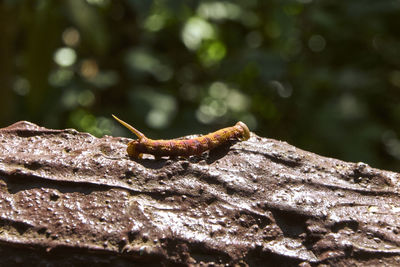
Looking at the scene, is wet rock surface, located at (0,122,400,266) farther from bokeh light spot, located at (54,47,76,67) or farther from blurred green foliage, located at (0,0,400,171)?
bokeh light spot, located at (54,47,76,67)

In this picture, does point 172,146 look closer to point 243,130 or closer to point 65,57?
point 243,130

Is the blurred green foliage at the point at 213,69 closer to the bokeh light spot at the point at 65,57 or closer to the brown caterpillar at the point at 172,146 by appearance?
the bokeh light spot at the point at 65,57

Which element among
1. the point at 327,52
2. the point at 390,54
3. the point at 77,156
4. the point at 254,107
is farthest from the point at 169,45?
the point at 77,156

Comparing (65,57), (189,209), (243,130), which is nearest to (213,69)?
(65,57)

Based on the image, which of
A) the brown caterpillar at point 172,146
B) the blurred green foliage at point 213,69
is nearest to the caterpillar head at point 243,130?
the brown caterpillar at point 172,146

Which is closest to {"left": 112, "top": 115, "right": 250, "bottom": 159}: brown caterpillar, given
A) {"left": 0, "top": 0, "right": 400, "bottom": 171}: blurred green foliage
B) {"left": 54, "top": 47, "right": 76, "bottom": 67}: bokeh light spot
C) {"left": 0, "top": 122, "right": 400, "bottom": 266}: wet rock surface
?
{"left": 0, "top": 122, "right": 400, "bottom": 266}: wet rock surface

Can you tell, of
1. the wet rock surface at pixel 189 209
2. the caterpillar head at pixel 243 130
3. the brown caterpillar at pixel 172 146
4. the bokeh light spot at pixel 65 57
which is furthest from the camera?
the bokeh light spot at pixel 65 57
